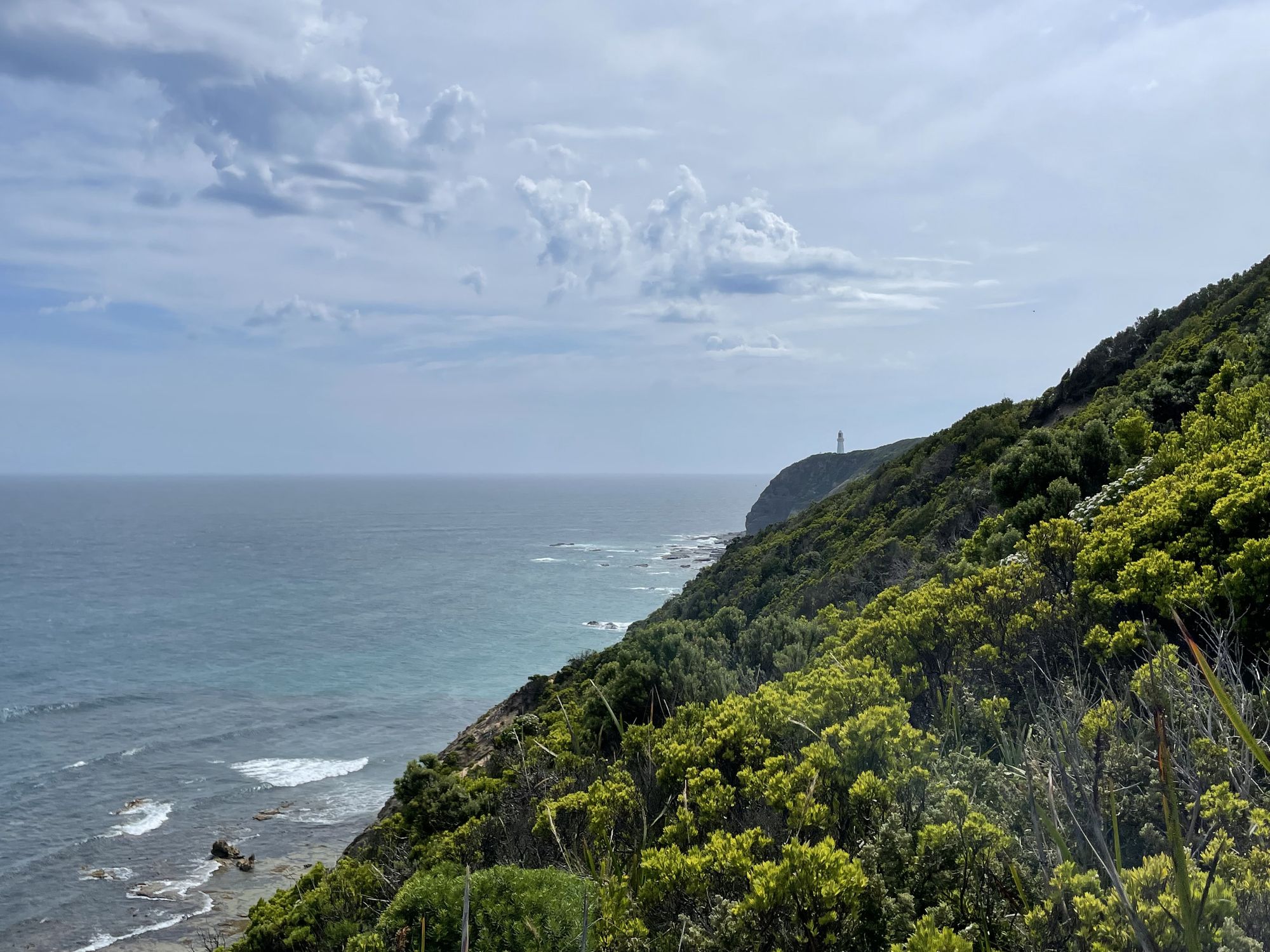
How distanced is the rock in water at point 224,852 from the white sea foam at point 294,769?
5.32 m

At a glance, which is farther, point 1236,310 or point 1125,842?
point 1236,310

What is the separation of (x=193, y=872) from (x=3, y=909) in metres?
4.76

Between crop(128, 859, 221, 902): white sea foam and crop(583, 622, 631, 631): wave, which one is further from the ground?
crop(583, 622, 631, 631): wave

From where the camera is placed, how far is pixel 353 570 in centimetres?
8769

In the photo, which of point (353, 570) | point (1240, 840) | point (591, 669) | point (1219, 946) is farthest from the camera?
point (353, 570)

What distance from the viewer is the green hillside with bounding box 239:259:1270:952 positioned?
346cm

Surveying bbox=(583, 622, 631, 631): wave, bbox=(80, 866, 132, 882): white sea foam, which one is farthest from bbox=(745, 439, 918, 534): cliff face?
bbox=(80, 866, 132, 882): white sea foam

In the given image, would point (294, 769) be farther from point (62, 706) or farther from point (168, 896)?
point (62, 706)

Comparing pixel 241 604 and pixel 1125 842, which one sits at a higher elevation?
pixel 1125 842

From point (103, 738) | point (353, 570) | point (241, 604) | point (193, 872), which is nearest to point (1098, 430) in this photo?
point (193, 872)

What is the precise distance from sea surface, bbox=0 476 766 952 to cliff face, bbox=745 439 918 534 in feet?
35.1

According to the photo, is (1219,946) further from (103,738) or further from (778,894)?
(103,738)

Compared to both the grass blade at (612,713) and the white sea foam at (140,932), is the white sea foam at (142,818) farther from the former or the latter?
the grass blade at (612,713)

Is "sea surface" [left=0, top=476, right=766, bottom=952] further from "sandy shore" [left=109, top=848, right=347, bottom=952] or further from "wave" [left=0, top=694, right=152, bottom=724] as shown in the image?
"sandy shore" [left=109, top=848, right=347, bottom=952]
